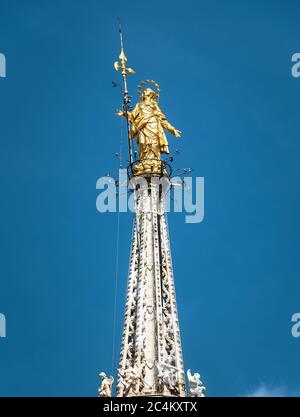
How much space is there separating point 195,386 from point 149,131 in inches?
822

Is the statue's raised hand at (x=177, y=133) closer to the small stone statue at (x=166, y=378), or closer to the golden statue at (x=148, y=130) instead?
the golden statue at (x=148, y=130)

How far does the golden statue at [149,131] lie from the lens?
233ft

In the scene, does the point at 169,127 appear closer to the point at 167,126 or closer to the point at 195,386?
the point at 167,126

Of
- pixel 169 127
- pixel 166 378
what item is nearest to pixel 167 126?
pixel 169 127

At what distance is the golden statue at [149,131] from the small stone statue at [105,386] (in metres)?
16.4

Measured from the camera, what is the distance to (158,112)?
2896 inches

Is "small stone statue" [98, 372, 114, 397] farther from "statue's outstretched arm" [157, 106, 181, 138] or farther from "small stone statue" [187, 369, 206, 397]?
"statue's outstretched arm" [157, 106, 181, 138]

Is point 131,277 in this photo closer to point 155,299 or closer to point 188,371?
point 155,299

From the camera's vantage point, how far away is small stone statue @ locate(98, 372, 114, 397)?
199ft

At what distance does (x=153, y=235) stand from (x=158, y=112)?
1056 centimetres

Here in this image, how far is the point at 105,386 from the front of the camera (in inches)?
2402

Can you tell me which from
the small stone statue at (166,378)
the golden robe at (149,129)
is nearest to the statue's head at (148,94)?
the golden robe at (149,129)
